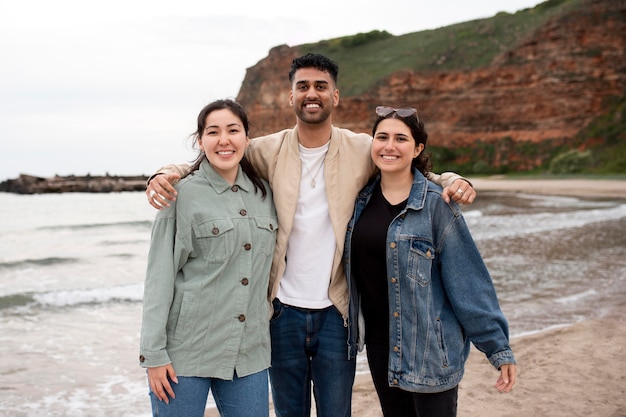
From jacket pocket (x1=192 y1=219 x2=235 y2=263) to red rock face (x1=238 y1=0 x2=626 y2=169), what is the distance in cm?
4528

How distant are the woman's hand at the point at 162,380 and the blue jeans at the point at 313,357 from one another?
0.77m

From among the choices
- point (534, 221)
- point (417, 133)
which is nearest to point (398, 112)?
point (417, 133)

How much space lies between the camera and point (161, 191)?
2605mm

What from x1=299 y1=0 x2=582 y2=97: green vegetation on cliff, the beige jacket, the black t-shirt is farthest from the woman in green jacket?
x1=299 y1=0 x2=582 y2=97: green vegetation on cliff

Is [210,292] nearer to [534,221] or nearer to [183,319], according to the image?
[183,319]

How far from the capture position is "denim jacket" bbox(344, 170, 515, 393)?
9.06ft

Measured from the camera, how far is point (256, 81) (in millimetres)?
67375

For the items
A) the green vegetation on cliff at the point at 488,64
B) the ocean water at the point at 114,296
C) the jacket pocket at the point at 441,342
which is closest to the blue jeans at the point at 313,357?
the jacket pocket at the point at 441,342

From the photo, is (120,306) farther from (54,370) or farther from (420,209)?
(420,209)

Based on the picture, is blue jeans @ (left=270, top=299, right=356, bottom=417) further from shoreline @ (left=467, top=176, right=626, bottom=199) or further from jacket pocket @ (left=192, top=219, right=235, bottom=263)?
shoreline @ (left=467, top=176, right=626, bottom=199)

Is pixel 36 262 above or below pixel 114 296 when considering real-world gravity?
below

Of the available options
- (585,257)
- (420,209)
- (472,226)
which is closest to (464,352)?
Answer: (420,209)

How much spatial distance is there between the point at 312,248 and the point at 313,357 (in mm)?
669

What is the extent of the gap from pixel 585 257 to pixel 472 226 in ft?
25.3
